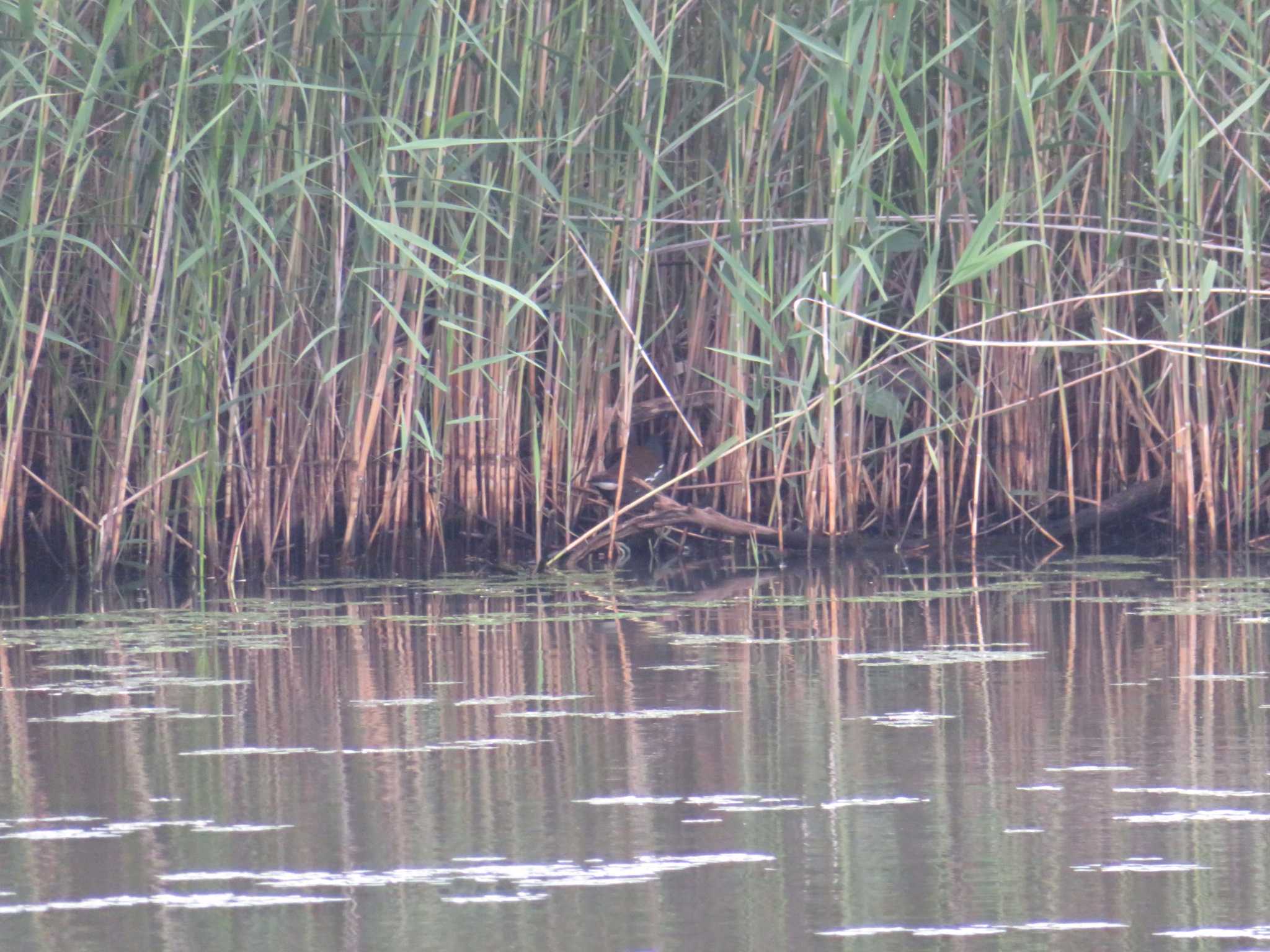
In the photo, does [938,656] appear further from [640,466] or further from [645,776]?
[640,466]

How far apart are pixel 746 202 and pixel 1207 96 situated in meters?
1.16

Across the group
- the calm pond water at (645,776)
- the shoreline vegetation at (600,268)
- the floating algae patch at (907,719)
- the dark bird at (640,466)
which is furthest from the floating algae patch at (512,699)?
the dark bird at (640,466)

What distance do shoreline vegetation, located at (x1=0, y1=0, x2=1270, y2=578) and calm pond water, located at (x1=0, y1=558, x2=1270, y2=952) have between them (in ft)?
2.29

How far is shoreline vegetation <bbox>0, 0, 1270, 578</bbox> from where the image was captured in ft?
15.8

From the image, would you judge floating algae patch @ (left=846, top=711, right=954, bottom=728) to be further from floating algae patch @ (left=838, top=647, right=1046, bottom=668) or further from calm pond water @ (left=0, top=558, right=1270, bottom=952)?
floating algae patch @ (left=838, top=647, right=1046, bottom=668)

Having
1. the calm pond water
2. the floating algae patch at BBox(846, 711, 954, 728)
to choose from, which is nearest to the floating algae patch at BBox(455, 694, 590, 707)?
the calm pond water

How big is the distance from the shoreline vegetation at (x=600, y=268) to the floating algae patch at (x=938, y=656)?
103 cm

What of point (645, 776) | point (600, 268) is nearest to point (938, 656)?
point (645, 776)

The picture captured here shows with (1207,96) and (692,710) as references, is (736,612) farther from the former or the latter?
(1207,96)

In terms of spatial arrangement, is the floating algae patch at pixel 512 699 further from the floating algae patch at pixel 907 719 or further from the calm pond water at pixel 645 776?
the floating algae patch at pixel 907 719

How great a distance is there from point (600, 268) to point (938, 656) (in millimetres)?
1949

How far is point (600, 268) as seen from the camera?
5.32 metres

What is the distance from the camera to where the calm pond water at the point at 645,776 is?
2.07 meters

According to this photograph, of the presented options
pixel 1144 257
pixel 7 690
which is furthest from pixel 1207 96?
pixel 7 690
